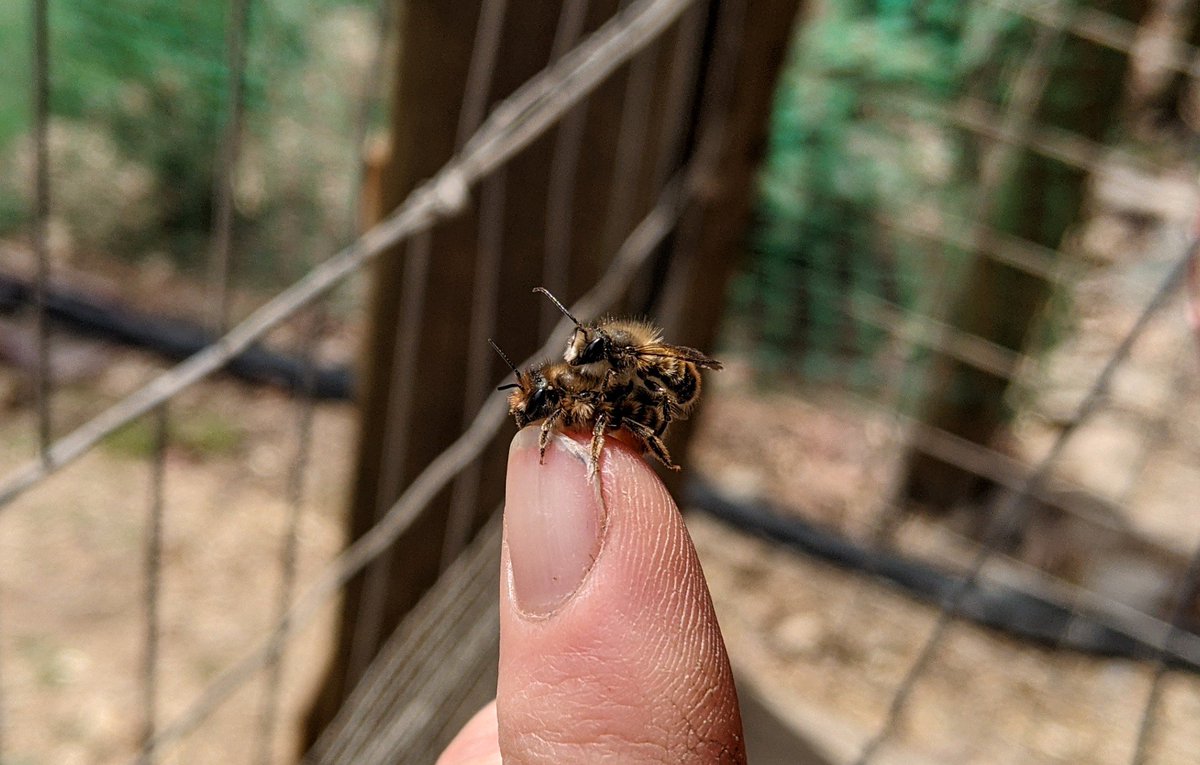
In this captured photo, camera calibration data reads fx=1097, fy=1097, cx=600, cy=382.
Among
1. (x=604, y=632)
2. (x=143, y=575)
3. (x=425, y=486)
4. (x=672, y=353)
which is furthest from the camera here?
(x=143, y=575)

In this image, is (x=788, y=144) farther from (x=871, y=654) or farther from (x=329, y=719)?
(x=329, y=719)

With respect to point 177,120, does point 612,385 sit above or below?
above

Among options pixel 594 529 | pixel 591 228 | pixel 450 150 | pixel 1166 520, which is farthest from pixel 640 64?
pixel 1166 520

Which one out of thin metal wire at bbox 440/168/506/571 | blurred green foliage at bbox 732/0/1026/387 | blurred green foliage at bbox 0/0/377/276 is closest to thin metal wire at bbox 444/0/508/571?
thin metal wire at bbox 440/168/506/571

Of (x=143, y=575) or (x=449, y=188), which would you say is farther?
(x=143, y=575)

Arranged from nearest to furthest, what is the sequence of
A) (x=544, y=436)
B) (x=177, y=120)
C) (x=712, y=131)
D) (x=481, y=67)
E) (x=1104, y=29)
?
1. (x=544, y=436)
2. (x=481, y=67)
3. (x=712, y=131)
4. (x=1104, y=29)
5. (x=177, y=120)

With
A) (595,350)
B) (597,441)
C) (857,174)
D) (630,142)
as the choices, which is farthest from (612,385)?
(857,174)

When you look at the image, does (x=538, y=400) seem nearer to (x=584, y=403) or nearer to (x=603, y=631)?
(x=584, y=403)
